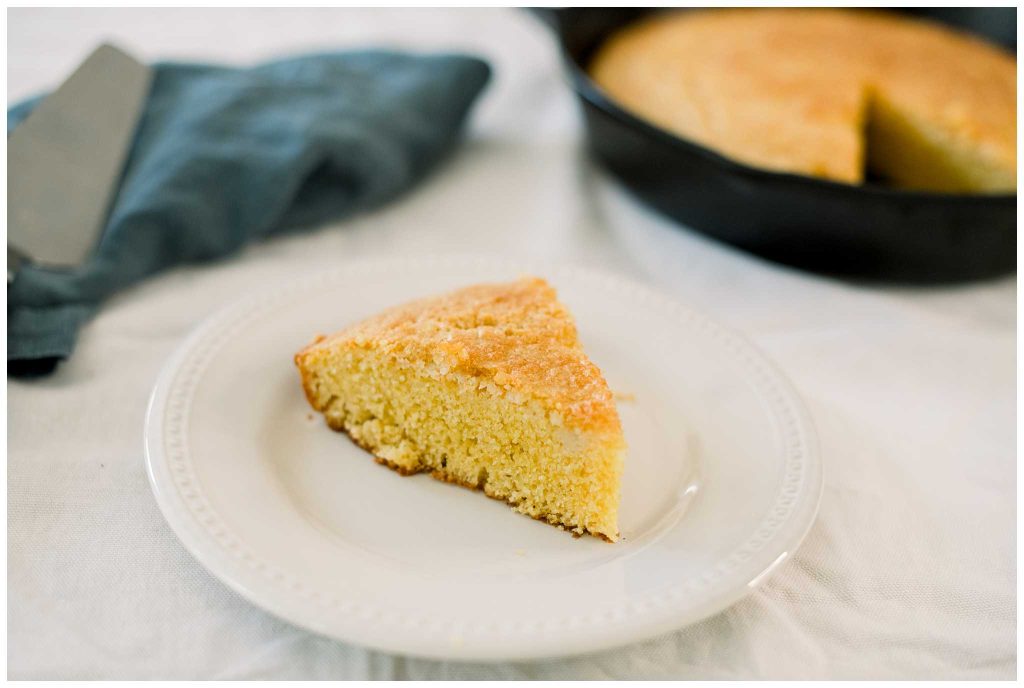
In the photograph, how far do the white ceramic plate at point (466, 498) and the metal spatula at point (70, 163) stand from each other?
0.49 metres

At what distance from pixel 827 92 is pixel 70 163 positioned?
1.80m

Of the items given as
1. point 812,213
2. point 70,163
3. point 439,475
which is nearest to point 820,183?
point 812,213

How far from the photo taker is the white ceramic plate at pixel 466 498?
1127mm

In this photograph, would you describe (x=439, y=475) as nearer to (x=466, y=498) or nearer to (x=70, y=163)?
(x=466, y=498)

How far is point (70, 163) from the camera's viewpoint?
192 centimetres

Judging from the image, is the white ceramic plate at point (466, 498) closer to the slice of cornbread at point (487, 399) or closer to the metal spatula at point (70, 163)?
the slice of cornbread at point (487, 399)

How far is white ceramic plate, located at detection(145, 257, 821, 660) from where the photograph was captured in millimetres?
1127

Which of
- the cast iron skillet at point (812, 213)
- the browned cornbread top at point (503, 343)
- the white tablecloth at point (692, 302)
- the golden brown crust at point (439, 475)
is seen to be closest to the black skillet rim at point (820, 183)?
the cast iron skillet at point (812, 213)

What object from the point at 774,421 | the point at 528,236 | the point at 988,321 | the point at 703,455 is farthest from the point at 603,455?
the point at 988,321

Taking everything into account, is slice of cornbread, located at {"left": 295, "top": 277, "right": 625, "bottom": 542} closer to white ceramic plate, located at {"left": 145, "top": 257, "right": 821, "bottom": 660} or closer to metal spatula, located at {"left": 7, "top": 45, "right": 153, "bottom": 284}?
white ceramic plate, located at {"left": 145, "top": 257, "right": 821, "bottom": 660}

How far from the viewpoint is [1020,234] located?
6.55ft

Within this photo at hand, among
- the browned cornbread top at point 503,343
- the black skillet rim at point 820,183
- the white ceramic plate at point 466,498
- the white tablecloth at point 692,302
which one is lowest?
the white tablecloth at point 692,302

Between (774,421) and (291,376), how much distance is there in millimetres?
824

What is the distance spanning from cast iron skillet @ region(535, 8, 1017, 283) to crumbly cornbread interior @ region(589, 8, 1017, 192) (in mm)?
128
